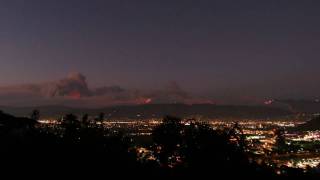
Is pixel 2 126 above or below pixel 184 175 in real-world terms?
above

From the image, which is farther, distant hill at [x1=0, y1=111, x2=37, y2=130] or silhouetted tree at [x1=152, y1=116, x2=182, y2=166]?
silhouetted tree at [x1=152, y1=116, x2=182, y2=166]

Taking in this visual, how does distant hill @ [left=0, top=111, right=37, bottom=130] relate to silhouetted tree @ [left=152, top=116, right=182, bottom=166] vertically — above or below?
above

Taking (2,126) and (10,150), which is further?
(2,126)

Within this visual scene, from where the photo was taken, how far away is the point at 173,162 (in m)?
38.5

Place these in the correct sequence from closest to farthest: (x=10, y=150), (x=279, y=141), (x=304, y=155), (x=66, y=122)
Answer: (x=10, y=150), (x=66, y=122), (x=304, y=155), (x=279, y=141)

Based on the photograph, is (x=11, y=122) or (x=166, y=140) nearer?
(x=11, y=122)

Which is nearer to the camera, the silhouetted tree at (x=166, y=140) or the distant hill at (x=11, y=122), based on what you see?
the distant hill at (x=11, y=122)

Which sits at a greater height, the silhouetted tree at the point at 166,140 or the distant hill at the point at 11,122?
the distant hill at the point at 11,122

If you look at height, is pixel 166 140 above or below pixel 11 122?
below

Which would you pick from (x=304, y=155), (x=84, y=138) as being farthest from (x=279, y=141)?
(x=84, y=138)

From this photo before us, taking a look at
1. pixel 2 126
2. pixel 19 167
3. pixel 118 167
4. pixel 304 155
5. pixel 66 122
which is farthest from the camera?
pixel 304 155

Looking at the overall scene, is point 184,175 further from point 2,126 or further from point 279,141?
point 279,141

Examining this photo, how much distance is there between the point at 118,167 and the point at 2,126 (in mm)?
12672

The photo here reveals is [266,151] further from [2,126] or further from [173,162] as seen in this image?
[2,126]
